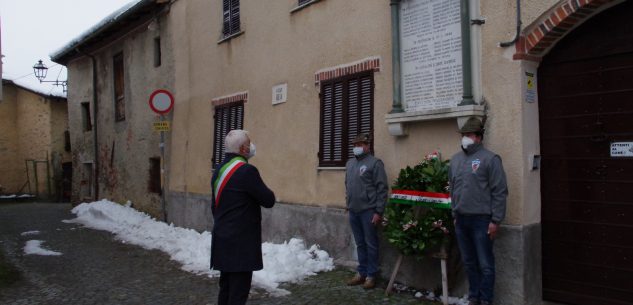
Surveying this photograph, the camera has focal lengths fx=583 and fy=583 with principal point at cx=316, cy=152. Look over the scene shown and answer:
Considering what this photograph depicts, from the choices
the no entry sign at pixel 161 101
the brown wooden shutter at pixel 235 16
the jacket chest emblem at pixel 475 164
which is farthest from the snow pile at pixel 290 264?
the no entry sign at pixel 161 101

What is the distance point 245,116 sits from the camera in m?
10.6

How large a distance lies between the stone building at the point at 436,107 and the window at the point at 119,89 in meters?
4.74

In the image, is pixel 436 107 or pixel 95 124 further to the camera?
pixel 95 124

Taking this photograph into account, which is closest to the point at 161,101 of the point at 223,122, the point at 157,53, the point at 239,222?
the point at 223,122

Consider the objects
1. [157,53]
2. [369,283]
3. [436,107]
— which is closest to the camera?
[436,107]

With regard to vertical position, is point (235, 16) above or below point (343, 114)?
above

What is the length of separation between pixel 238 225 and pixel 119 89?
13.4 meters

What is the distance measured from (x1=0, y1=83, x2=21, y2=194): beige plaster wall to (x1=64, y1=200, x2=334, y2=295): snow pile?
1420cm

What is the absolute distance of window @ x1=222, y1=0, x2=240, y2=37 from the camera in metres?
10.9

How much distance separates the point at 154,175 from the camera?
14789mm

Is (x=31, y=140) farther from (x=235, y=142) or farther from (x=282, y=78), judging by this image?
(x=235, y=142)

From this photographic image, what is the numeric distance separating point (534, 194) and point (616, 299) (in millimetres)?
1173

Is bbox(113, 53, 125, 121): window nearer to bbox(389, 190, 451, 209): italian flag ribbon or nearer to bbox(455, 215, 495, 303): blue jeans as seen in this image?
bbox(389, 190, 451, 209): italian flag ribbon

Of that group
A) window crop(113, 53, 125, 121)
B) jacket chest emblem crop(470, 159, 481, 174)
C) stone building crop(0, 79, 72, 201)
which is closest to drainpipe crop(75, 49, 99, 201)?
window crop(113, 53, 125, 121)
